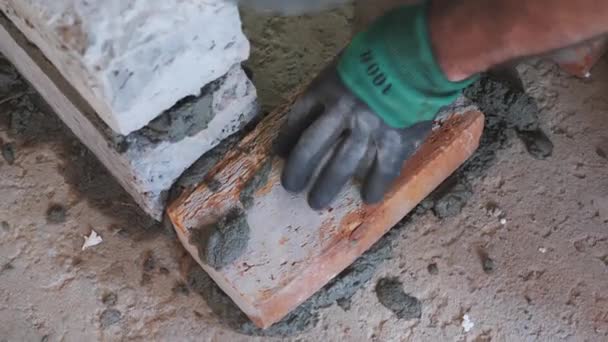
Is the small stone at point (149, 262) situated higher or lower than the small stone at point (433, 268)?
higher

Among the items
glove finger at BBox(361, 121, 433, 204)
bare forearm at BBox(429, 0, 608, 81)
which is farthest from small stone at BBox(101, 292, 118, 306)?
bare forearm at BBox(429, 0, 608, 81)

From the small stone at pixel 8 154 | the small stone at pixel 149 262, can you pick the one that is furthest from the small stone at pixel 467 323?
the small stone at pixel 8 154

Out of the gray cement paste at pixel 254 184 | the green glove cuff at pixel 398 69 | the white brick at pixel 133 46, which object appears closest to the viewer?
the white brick at pixel 133 46

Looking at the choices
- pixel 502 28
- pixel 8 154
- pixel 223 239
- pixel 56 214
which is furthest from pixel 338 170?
pixel 8 154

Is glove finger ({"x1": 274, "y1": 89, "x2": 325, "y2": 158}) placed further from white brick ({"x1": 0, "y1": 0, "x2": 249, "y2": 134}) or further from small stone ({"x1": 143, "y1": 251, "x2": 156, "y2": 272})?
small stone ({"x1": 143, "y1": 251, "x2": 156, "y2": 272})

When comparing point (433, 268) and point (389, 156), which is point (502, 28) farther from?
point (433, 268)

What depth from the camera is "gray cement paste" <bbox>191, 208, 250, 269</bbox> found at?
163 cm

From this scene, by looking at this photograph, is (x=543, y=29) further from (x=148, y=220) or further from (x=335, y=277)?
(x=148, y=220)

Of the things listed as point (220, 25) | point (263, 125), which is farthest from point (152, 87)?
point (263, 125)

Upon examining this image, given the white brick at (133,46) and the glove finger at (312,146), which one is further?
the glove finger at (312,146)

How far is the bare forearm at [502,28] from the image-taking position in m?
1.30

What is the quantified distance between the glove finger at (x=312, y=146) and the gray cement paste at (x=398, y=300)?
0.32 meters

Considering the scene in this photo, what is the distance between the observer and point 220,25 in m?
1.43

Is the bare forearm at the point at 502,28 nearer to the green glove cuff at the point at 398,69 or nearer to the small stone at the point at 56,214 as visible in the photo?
the green glove cuff at the point at 398,69
